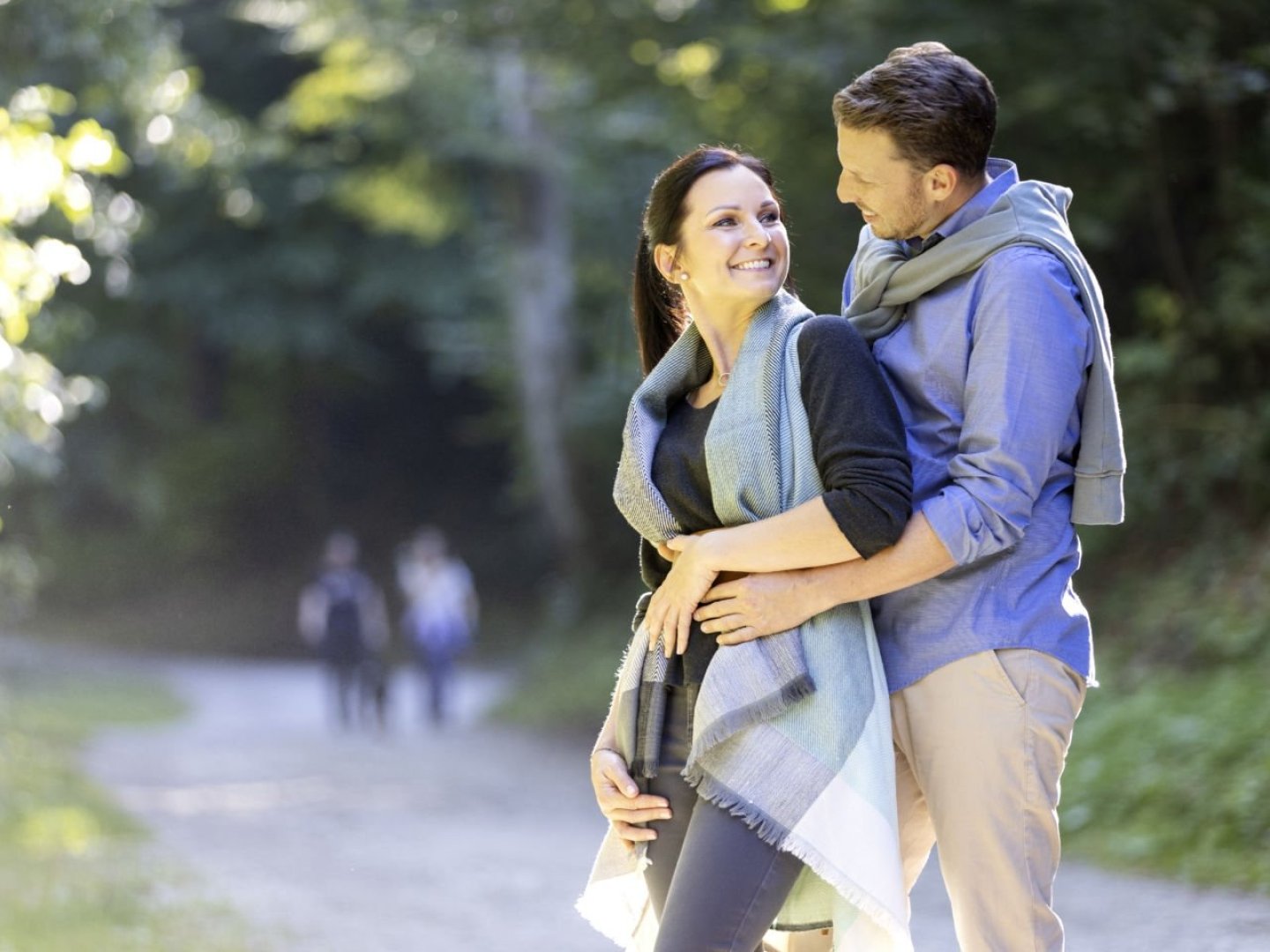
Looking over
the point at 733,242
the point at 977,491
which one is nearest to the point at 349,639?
the point at 733,242

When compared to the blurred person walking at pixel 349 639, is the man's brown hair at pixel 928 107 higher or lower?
lower

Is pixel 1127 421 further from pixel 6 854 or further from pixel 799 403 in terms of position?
pixel 799 403

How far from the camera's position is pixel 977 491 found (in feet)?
8.62

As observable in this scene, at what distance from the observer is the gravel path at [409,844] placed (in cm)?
663

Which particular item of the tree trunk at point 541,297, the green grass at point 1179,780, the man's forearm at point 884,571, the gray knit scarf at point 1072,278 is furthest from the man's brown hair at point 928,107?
the tree trunk at point 541,297

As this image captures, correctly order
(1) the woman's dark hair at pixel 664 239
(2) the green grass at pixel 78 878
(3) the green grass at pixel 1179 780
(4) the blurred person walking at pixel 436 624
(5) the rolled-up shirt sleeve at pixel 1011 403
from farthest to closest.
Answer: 1. (4) the blurred person walking at pixel 436 624
2. (3) the green grass at pixel 1179 780
3. (2) the green grass at pixel 78 878
4. (1) the woman's dark hair at pixel 664 239
5. (5) the rolled-up shirt sleeve at pixel 1011 403

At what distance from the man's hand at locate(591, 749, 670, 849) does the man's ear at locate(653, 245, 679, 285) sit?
0.88 m

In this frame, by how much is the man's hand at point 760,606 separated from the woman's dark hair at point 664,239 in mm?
663

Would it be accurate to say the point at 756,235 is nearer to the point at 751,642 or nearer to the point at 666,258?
the point at 666,258

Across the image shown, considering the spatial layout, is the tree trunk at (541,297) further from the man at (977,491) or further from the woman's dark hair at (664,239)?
the man at (977,491)

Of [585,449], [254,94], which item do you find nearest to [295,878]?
[585,449]

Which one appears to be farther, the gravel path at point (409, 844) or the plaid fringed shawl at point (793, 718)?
the gravel path at point (409, 844)

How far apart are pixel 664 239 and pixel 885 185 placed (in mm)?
452

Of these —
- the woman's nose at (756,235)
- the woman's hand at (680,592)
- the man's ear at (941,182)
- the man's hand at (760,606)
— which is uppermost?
the woman's nose at (756,235)
